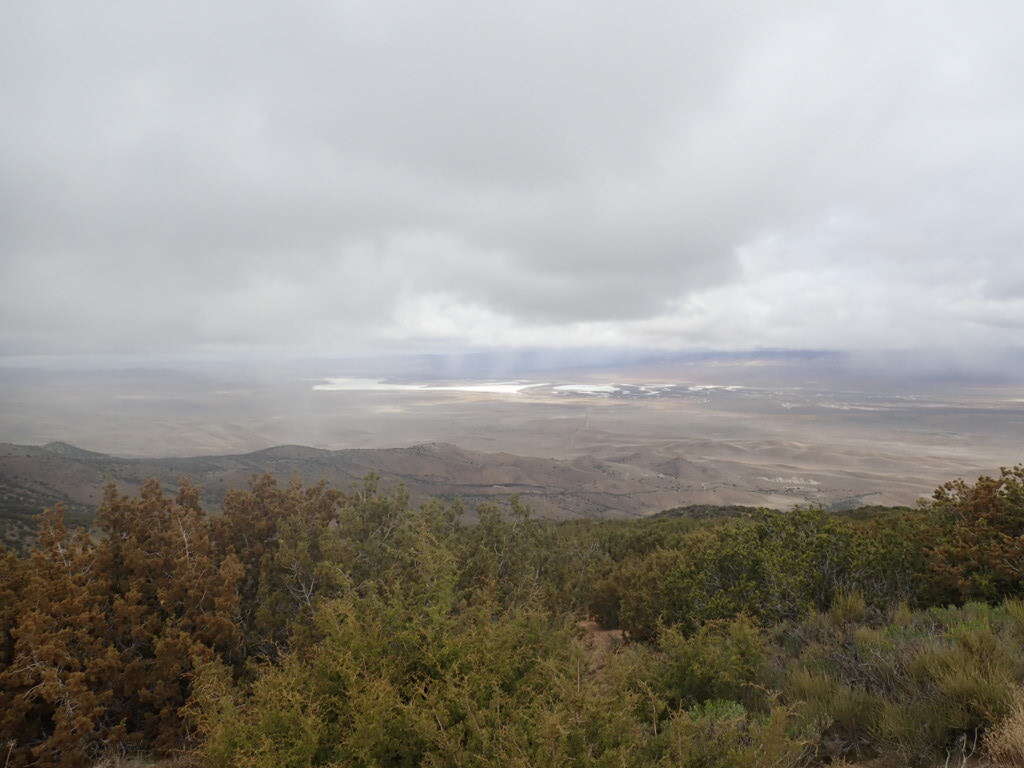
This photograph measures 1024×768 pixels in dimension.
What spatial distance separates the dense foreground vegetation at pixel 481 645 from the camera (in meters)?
3.67

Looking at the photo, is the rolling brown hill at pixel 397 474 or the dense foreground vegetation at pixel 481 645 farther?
the rolling brown hill at pixel 397 474

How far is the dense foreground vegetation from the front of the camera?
3670 mm

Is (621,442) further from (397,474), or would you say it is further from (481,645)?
(481,645)

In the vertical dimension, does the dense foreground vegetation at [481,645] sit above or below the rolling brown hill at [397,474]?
above

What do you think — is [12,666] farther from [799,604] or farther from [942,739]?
[799,604]

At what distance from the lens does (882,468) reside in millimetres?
76750

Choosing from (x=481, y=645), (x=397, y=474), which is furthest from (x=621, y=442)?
(x=481, y=645)

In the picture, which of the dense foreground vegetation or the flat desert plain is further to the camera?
the flat desert plain

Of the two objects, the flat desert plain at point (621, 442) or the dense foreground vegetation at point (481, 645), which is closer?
the dense foreground vegetation at point (481, 645)

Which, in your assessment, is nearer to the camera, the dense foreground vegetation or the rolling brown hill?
the dense foreground vegetation

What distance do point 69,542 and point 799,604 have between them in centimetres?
1204

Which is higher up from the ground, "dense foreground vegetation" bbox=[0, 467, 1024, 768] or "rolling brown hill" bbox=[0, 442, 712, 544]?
"dense foreground vegetation" bbox=[0, 467, 1024, 768]

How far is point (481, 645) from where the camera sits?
4.59m

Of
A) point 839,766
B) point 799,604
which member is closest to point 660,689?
point 839,766
